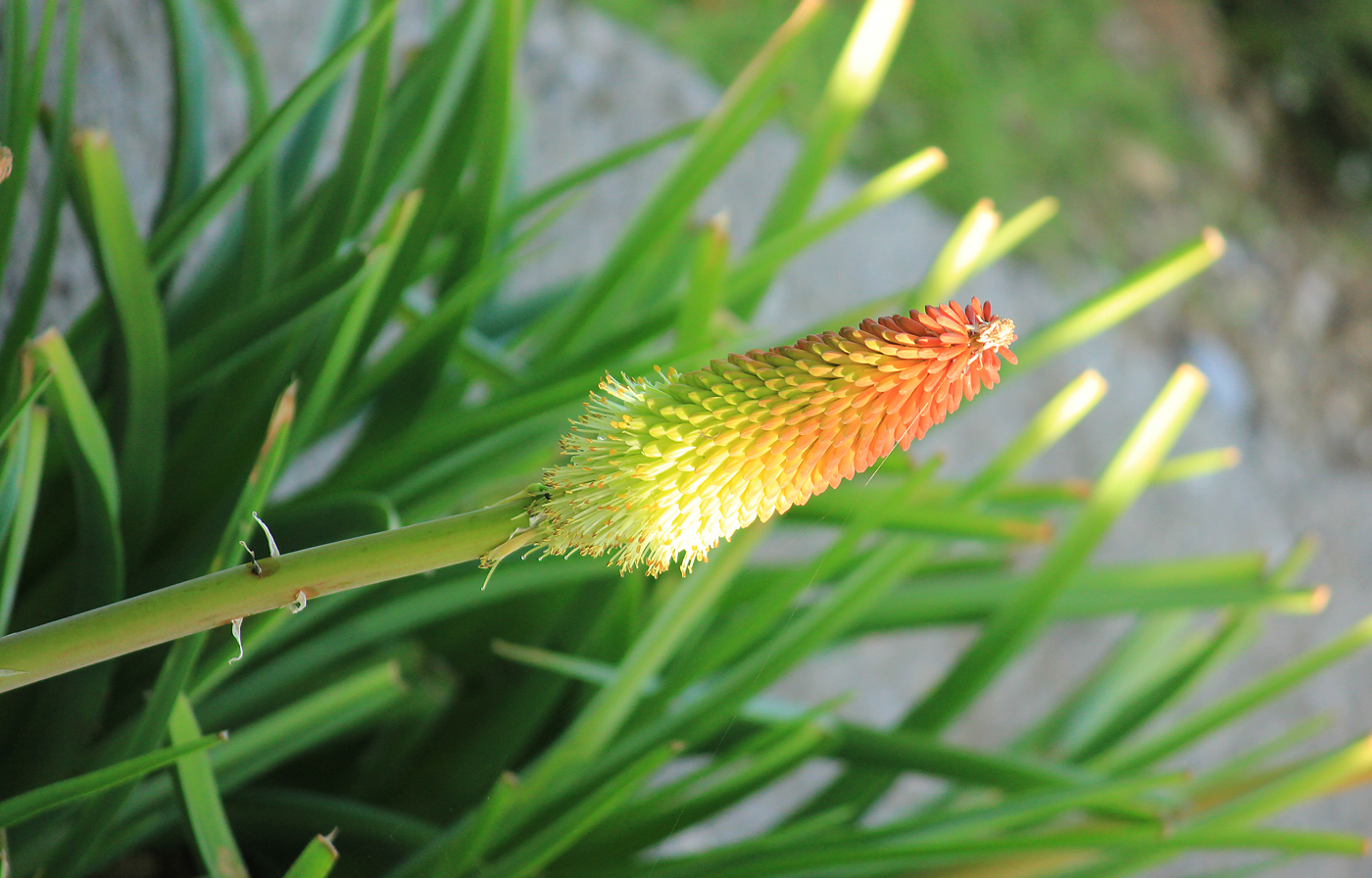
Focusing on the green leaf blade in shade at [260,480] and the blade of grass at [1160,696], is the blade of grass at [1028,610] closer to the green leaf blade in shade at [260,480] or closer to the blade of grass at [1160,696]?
the blade of grass at [1160,696]

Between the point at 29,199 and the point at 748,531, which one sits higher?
the point at 29,199

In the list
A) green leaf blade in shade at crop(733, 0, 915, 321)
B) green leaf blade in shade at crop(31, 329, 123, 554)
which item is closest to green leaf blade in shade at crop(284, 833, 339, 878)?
green leaf blade in shade at crop(31, 329, 123, 554)

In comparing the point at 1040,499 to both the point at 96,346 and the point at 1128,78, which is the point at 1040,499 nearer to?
the point at 96,346

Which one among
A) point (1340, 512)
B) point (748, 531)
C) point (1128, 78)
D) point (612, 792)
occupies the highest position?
point (1128, 78)

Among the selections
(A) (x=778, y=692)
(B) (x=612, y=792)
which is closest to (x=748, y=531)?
(B) (x=612, y=792)

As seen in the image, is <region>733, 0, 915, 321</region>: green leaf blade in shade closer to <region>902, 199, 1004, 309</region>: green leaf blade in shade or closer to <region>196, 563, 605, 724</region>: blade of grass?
<region>902, 199, 1004, 309</region>: green leaf blade in shade

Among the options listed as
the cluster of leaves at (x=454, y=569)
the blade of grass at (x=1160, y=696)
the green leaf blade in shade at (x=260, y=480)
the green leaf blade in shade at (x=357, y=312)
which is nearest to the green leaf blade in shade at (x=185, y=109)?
the cluster of leaves at (x=454, y=569)
